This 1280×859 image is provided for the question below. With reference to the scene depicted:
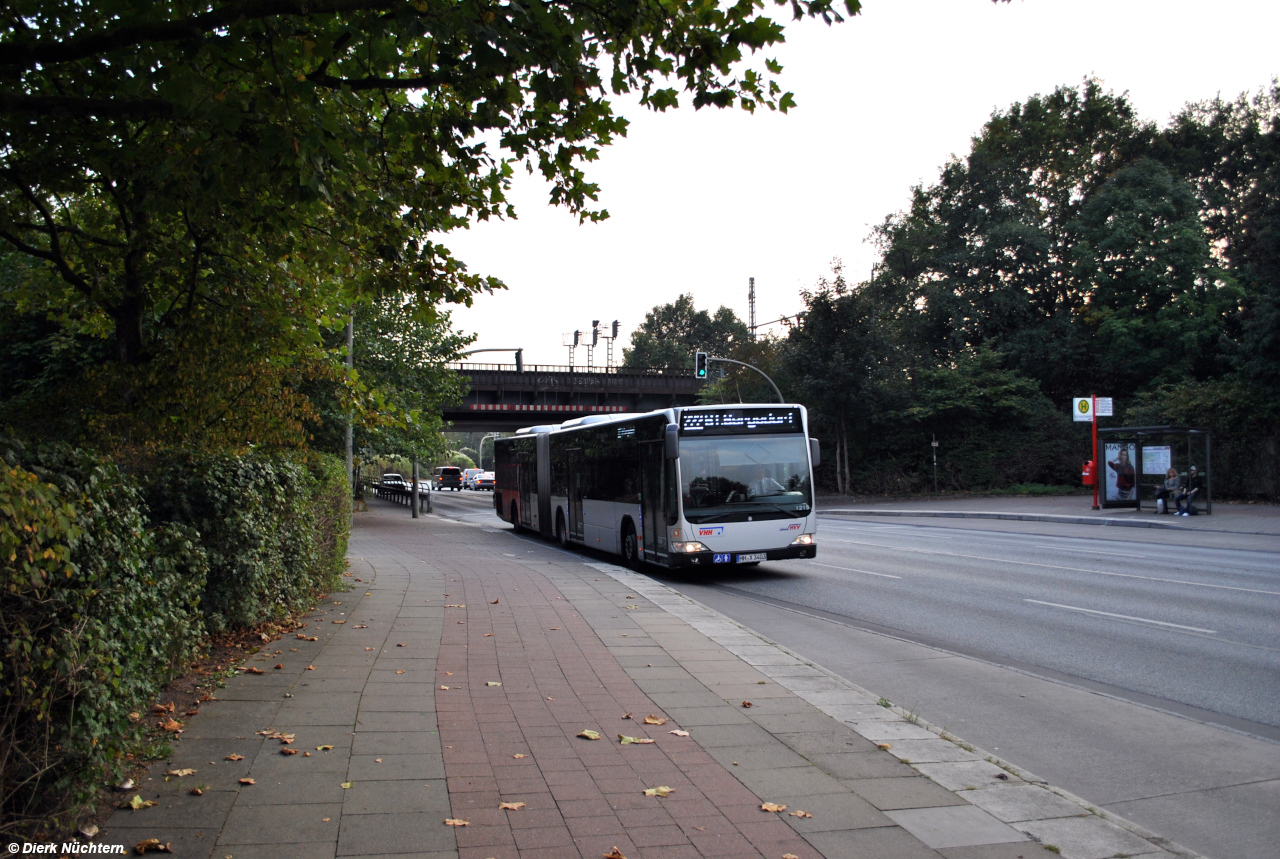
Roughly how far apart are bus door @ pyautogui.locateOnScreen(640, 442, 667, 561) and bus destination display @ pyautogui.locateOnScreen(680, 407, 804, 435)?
2.13 feet

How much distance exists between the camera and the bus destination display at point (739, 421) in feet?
48.8

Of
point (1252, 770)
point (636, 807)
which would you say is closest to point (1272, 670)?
point (1252, 770)

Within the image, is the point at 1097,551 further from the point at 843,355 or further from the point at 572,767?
the point at 843,355

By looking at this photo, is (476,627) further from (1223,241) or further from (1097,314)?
(1223,241)

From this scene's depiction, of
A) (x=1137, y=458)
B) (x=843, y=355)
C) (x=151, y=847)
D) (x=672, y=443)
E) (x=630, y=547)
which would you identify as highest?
(x=843, y=355)

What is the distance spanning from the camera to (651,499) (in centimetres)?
1552

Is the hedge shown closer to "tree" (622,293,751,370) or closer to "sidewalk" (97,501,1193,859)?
"sidewalk" (97,501,1193,859)

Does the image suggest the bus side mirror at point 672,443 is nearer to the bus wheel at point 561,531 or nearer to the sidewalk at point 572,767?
the sidewalk at point 572,767

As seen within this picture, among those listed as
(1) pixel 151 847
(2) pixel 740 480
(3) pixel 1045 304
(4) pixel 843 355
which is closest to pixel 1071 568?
(2) pixel 740 480

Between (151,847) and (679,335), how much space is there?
11424 centimetres

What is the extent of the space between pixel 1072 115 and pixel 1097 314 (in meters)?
14.0

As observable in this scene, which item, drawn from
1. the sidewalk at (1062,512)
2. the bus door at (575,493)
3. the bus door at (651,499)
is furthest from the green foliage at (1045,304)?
the bus door at (651,499)

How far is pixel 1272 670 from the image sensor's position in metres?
7.74

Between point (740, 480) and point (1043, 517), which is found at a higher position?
point (740, 480)
